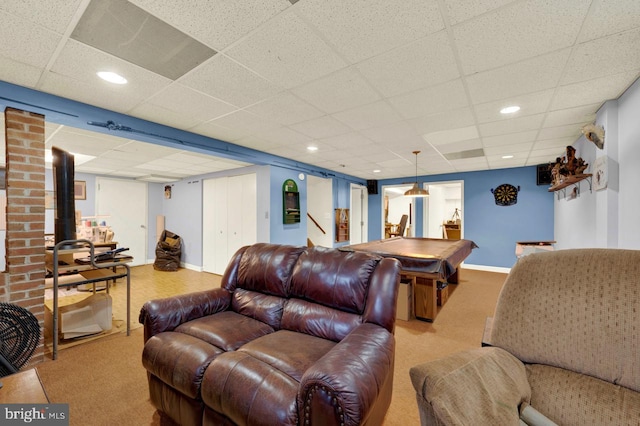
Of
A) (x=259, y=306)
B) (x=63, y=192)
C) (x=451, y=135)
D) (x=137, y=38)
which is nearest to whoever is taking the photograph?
(x=137, y=38)

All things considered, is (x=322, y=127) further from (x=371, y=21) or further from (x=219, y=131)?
(x=371, y=21)

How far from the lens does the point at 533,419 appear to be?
0.91 m

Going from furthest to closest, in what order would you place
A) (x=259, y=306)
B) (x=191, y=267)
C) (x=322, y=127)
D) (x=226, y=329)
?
(x=191, y=267)
(x=322, y=127)
(x=259, y=306)
(x=226, y=329)

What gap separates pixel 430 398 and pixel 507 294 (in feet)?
2.31

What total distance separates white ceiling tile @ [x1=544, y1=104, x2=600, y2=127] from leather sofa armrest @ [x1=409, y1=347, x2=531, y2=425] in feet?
9.61

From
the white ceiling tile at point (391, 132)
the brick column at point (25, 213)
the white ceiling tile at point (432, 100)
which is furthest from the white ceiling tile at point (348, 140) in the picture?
the brick column at point (25, 213)

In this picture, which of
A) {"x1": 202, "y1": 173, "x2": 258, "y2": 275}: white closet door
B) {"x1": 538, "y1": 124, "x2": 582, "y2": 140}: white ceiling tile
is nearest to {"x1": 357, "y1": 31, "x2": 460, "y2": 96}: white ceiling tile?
{"x1": 538, "y1": 124, "x2": 582, "y2": 140}: white ceiling tile

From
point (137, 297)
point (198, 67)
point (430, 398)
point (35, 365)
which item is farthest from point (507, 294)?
point (137, 297)

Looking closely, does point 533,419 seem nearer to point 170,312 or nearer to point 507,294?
point 507,294

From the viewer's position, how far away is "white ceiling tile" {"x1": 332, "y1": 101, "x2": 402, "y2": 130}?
8.68ft

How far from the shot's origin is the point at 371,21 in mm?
1478

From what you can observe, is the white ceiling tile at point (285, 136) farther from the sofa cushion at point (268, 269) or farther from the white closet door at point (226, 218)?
the sofa cushion at point (268, 269)

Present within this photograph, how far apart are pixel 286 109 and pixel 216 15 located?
1284 millimetres
